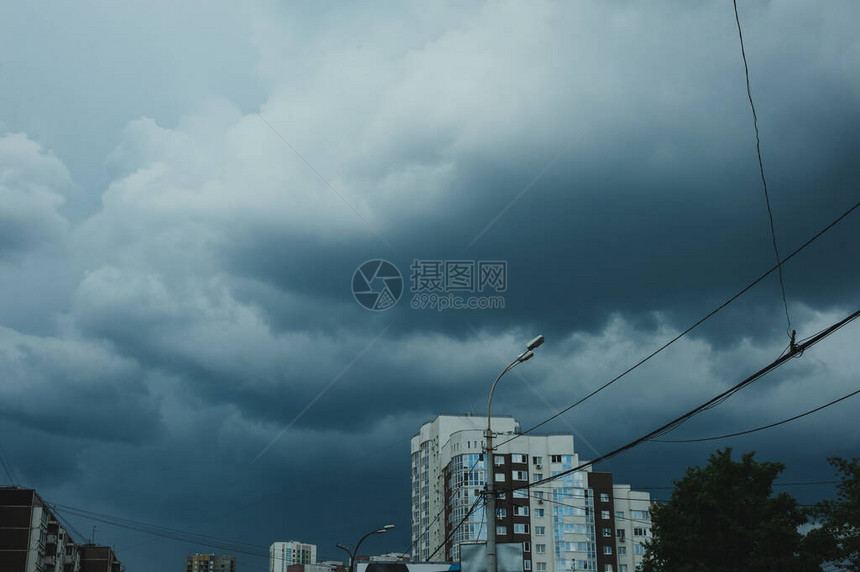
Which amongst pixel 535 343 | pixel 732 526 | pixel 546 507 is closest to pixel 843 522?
pixel 732 526

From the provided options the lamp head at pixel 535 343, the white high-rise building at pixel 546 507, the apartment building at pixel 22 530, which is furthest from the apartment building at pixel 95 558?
the lamp head at pixel 535 343

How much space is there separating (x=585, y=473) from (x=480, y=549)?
9298 centimetres

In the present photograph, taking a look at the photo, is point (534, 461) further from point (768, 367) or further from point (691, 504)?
point (768, 367)

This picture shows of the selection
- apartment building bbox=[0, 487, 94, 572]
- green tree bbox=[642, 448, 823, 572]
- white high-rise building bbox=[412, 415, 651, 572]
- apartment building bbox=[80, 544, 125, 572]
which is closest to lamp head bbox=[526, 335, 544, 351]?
green tree bbox=[642, 448, 823, 572]

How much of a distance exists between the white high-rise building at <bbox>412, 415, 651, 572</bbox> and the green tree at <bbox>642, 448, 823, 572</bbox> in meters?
61.7

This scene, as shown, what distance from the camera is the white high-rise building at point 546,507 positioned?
11006 cm

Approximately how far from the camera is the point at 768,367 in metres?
13.9

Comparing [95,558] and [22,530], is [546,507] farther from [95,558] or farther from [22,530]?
[95,558]

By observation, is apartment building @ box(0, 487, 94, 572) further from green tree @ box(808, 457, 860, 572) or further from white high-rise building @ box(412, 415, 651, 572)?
green tree @ box(808, 457, 860, 572)

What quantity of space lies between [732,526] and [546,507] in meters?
75.0

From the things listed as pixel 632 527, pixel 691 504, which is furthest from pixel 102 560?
pixel 691 504

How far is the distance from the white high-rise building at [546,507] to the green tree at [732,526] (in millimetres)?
61693

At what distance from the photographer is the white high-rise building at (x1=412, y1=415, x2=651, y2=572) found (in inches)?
4333

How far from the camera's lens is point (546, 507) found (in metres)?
113
